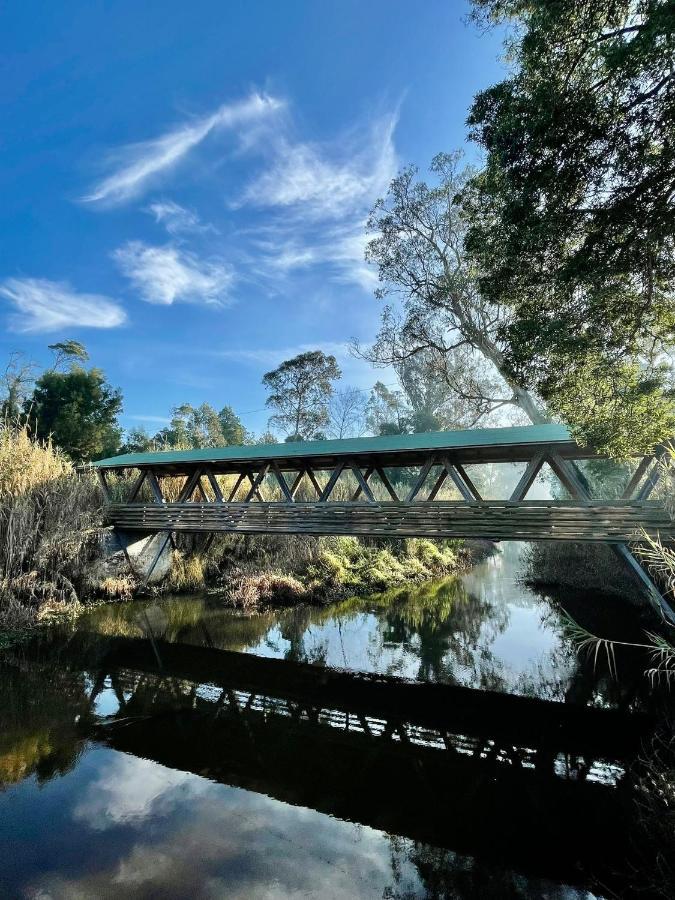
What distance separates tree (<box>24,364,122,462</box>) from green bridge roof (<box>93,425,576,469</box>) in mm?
12672

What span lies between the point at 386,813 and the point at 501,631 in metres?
6.59

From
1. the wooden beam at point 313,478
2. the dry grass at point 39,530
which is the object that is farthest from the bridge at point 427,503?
the dry grass at point 39,530

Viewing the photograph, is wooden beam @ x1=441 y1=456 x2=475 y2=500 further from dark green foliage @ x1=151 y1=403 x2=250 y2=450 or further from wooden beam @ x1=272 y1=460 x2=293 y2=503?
dark green foliage @ x1=151 y1=403 x2=250 y2=450

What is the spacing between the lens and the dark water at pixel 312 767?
10.6ft

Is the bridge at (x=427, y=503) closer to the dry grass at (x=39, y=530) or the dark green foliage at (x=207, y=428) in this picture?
the dry grass at (x=39, y=530)

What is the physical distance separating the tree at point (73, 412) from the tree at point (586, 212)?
78.5 feet

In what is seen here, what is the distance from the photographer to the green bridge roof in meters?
8.71

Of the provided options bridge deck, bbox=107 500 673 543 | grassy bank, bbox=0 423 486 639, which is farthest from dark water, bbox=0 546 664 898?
bridge deck, bbox=107 500 673 543

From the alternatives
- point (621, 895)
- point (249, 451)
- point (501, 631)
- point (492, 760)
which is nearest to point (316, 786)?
point (492, 760)

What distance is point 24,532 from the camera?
955cm

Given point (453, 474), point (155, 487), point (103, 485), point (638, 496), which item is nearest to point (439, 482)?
point (453, 474)

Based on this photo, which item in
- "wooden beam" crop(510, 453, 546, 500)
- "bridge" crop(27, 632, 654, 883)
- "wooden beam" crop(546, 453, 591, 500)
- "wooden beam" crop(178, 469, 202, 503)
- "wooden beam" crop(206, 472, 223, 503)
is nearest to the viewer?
→ "bridge" crop(27, 632, 654, 883)

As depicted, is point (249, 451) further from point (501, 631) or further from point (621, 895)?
point (621, 895)

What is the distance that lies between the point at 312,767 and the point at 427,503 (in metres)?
5.81
